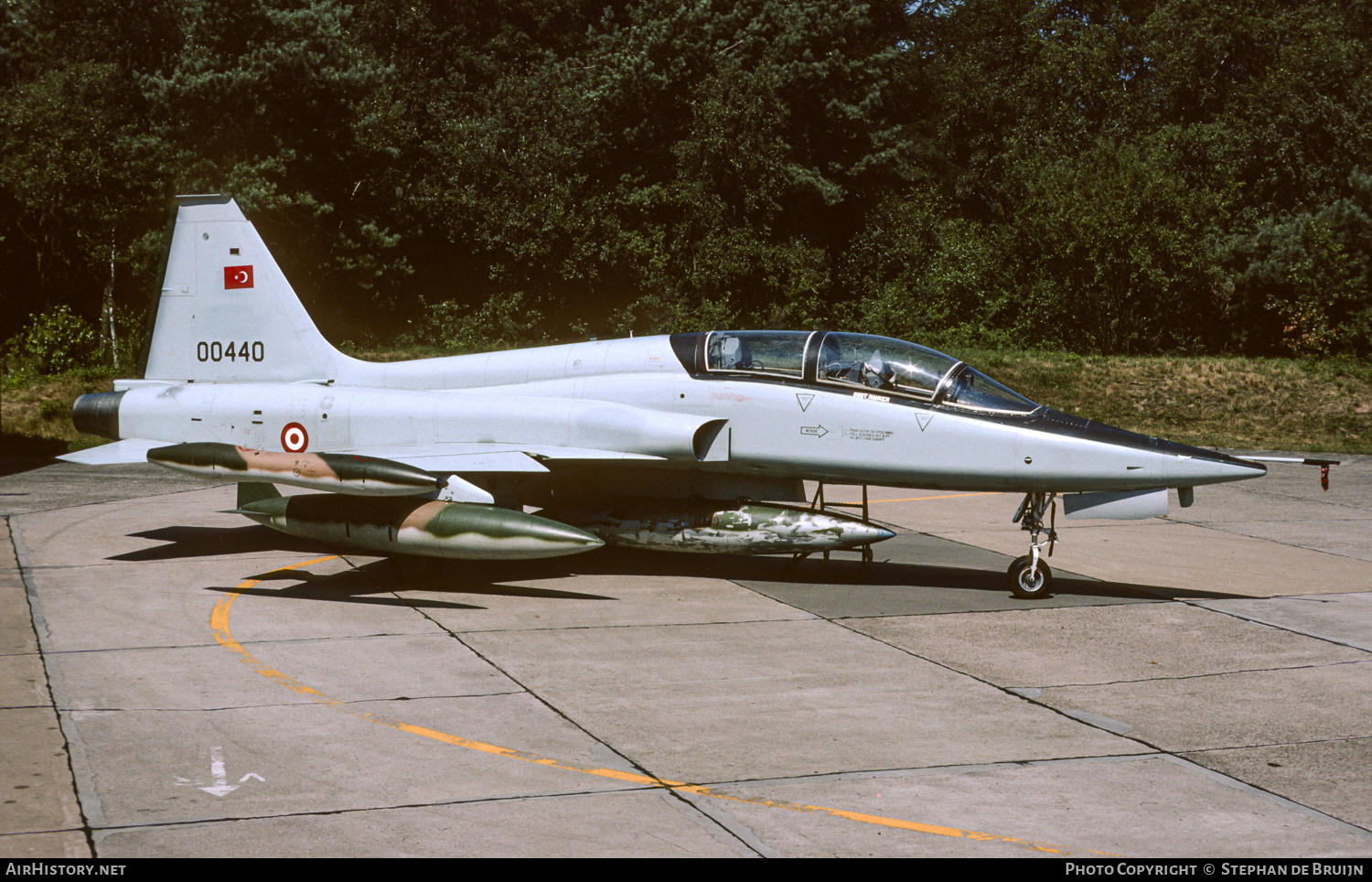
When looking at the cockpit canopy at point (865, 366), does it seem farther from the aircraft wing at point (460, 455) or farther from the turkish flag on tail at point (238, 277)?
the turkish flag on tail at point (238, 277)

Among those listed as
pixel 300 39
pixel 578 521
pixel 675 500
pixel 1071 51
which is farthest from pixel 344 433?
pixel 1071 51

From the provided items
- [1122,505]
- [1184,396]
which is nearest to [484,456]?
[1122,505]

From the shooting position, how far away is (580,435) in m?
12.8

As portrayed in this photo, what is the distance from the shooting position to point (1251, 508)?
Answer: 60.2ft

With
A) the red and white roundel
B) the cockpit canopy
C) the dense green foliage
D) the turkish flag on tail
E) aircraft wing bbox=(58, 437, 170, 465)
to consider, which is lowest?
aircraft wing bbox=(58, 437, 170, 465)

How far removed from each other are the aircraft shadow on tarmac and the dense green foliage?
21.1m

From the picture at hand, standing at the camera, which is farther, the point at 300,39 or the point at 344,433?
the point at 300,39

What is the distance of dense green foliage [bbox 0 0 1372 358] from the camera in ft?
111

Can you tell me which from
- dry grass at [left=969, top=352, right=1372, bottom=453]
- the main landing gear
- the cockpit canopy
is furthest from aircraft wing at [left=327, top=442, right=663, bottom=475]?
dry grass at [left=969, top=352, right=1372, bottom=453]

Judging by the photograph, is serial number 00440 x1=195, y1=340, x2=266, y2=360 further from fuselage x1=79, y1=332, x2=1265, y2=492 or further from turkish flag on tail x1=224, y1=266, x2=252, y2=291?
turkish flag on tail x1=224, y1=266, x2=252, y2=291

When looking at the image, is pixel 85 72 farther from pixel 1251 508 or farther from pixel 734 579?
pixel 1251 508

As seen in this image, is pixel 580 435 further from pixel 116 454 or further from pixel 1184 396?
pixel 1184 396

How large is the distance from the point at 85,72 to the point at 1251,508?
3145cm

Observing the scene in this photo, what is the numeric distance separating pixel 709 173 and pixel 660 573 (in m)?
27.5
